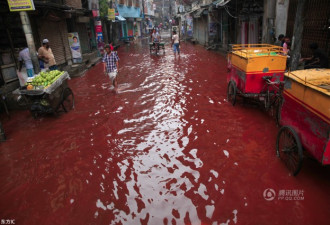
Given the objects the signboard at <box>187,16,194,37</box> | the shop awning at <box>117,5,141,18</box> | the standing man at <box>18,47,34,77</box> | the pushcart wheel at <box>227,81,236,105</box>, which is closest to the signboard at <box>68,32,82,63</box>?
the standing man at <box>18,47,34,77</box>

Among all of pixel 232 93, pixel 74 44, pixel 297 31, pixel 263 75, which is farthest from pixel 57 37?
pixel 297 31

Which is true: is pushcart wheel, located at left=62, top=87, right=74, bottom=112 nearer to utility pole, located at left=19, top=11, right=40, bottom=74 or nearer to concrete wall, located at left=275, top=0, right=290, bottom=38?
utility pole, located at left=19, top=11, right=40, bottom=74

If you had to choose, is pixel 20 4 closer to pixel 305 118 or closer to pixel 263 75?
pixel 263 75

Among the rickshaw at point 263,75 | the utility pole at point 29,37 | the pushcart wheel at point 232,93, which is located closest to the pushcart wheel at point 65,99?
the utility pole at point 29,37

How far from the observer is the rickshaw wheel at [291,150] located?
3.82m

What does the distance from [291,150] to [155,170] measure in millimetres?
2414

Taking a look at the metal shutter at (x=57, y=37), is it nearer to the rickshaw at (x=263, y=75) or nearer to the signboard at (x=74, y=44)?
the signboard at (x=74, y=44)

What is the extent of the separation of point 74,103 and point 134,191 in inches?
223

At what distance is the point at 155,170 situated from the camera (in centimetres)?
463

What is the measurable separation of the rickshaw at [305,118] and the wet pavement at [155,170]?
0.46m

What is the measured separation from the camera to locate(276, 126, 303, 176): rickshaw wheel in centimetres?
382

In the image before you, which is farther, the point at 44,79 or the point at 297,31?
the point at 44,79

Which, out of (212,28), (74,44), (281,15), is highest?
(281,15)

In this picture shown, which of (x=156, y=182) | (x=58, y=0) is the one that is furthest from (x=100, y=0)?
(x=156, y=182)
